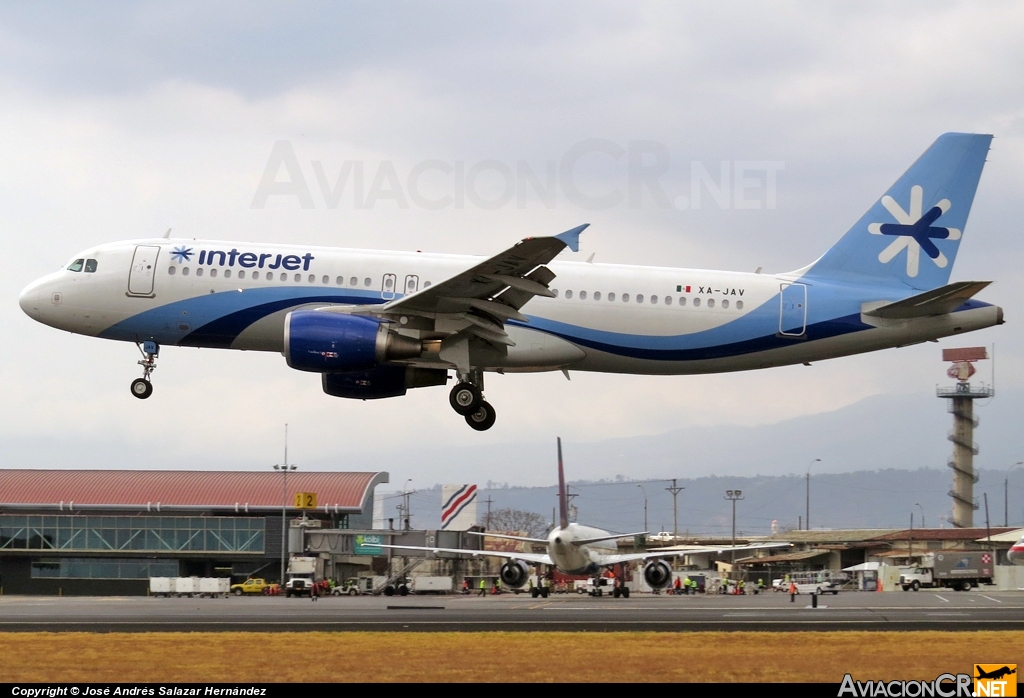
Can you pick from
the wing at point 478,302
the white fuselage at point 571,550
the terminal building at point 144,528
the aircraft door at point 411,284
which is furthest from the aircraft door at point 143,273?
the terminal building at point 144,528

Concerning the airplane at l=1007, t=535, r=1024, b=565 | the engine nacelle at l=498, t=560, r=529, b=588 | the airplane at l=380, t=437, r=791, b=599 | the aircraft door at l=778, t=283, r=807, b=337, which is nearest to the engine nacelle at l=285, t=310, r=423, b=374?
the aircraft door at l=778, t=283, r=807, b=337

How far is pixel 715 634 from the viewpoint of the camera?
28.5 meters

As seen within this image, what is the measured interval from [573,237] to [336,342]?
25.4ft

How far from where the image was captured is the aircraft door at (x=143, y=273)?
3591 centimetres

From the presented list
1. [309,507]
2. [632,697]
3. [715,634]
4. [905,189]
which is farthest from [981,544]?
[632,697]

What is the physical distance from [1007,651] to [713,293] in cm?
1474

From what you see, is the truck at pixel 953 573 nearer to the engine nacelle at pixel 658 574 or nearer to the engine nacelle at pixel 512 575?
the engine nacelle at pixel 658 574

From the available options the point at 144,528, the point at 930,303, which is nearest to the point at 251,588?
the point at 144,528

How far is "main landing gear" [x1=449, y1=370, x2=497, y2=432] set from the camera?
3512 cm

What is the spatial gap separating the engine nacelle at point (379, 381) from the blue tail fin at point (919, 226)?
13.0m

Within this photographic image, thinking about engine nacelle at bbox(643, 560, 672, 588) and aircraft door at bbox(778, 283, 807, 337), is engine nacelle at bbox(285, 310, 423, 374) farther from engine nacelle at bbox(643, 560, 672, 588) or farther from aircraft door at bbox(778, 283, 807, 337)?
engine nacelle at bbox(643, 560, 672, 588)

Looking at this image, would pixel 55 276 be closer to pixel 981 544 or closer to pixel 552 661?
pixel 552 661

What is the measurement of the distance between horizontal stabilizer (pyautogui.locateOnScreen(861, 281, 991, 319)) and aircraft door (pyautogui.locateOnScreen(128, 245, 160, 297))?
22.1 metres

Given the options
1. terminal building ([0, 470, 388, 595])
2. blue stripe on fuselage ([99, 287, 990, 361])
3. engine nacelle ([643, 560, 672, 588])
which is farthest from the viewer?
terminal building ([0, 470, 388, 595])
